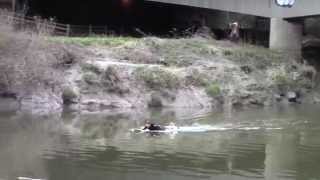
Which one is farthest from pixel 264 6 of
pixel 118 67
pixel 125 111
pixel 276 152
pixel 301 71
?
pixel 276 152

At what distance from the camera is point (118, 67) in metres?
41.3

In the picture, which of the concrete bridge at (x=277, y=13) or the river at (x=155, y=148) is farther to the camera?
the concrete bridge at (x=277, y=13)

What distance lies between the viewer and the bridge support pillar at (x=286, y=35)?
53406mm

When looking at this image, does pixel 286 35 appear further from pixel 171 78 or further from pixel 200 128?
pixel 200 128

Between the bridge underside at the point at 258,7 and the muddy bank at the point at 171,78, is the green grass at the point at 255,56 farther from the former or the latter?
the bridge underside at the point at 258,7

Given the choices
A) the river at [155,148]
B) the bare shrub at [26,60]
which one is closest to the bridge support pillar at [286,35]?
the river at [155,148]

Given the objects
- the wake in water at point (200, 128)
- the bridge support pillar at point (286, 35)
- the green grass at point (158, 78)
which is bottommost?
the wake in water at point (200, 128)

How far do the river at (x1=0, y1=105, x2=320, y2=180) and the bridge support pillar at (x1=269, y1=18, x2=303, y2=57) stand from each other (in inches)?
707

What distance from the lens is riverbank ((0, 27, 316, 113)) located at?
37812 millimetres

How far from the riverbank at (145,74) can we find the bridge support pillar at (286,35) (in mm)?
2239

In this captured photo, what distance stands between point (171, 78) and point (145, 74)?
1.63 m

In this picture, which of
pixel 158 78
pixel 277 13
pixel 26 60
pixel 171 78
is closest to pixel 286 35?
pixel 277 13

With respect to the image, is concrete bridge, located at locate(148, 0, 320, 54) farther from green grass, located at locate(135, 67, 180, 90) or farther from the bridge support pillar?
green grass, located at locate(135, 67, 180, 90)

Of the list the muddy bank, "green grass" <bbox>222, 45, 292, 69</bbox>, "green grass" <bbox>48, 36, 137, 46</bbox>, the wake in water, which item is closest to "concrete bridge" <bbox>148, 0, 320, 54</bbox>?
"green grass" <bbox>222, 45, 292, 69</bbox>
